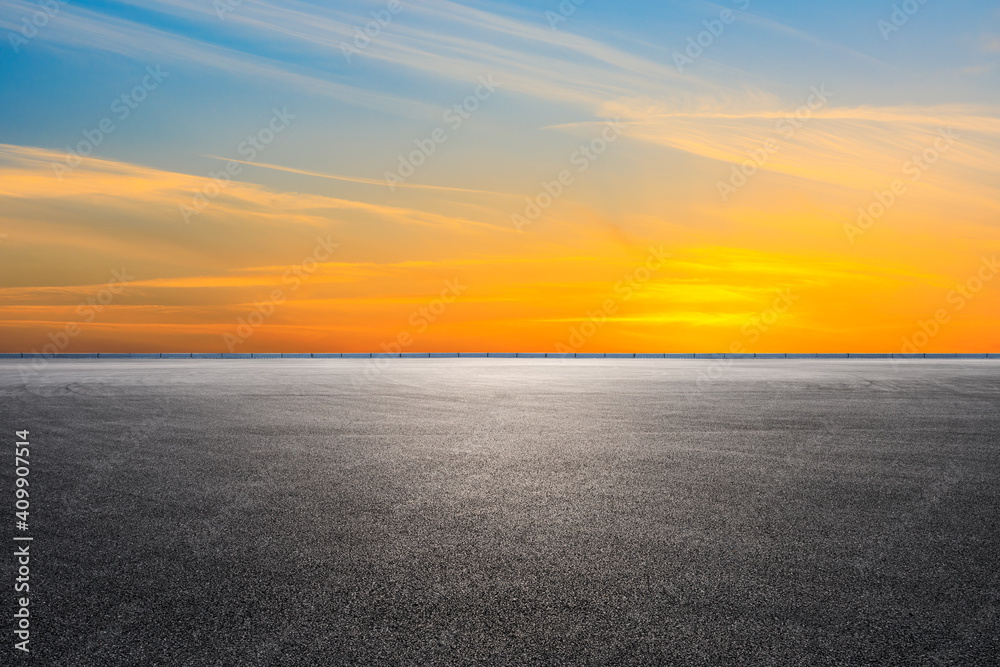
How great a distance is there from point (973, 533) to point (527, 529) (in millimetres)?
3705

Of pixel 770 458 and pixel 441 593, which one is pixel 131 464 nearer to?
pixel 441 593

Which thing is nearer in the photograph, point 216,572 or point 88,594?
point 88,594

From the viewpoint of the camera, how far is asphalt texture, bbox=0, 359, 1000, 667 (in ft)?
13.9

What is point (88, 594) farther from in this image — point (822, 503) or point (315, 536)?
point (822, 503)

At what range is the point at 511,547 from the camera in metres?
6.05

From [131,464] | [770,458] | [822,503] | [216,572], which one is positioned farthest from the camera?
[770,458]

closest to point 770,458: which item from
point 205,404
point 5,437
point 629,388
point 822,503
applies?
point 822,503

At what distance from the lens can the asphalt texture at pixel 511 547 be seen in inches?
167

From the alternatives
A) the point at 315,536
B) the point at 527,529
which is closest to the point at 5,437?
the point at 315,536

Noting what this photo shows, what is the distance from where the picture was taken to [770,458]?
35.3ft

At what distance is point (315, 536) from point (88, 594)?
1808 millimetres

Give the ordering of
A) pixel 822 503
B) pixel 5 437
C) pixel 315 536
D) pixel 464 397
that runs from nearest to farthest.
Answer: pixel 315 536, pixel 822 503, pixel 5 437, pixel 464 397

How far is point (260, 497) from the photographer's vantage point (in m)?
8.00

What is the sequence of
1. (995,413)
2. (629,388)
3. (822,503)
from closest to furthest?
(822,503) < (995,413) < (629,388)
